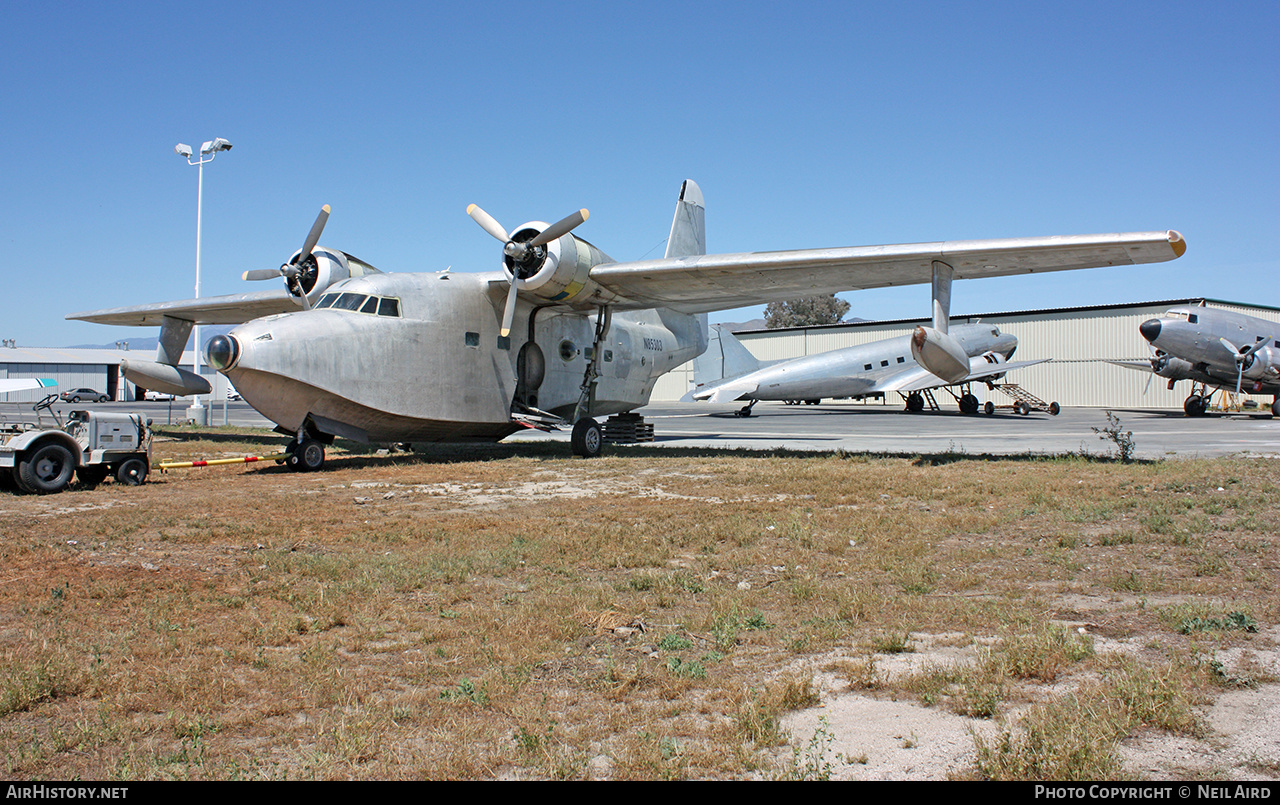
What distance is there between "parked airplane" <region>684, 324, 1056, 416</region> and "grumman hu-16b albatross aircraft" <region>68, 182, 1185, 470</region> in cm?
1558

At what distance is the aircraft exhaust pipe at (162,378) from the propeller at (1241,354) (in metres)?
35.8

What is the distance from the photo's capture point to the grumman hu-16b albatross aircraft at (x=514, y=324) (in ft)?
44.1

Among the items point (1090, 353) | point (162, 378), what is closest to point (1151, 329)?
point (1090, 353)

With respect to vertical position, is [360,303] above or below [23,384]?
above

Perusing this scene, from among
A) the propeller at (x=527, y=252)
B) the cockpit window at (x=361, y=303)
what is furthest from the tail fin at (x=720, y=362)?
the cockpit window at (x=361, y=303)

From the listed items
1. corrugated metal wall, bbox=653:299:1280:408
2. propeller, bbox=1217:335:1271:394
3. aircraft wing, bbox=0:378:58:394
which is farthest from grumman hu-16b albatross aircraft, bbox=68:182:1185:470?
corrugated metal wall, bbox=653:299:1280:408

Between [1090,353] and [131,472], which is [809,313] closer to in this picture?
[1090,353]

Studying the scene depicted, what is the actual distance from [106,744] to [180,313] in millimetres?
22902

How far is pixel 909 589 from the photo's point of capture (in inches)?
220

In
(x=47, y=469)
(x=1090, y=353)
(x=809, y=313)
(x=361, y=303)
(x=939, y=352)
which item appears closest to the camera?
(x=47, y=469)

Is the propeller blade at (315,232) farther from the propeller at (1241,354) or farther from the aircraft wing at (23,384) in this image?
the propeller at (1241,354)

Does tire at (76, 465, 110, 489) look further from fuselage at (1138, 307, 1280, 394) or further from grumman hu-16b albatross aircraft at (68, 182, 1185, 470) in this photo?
fuselage at (1138, 307, 1280, 394)

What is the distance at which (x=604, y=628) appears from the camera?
15.8ft

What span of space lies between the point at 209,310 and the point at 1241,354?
36015 mm
